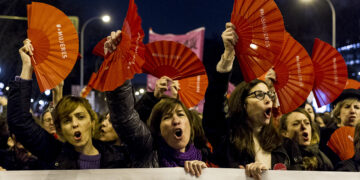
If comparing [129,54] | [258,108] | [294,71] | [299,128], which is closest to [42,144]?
[129,54]

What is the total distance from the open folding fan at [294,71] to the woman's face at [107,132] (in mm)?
1439

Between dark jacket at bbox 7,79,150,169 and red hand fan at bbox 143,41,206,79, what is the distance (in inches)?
36.8

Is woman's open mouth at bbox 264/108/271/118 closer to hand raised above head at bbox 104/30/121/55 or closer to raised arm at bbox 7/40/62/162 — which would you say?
hand raised above head at bbox 104/30/121/55

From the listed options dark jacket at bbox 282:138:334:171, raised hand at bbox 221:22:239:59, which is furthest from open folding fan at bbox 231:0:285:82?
dark jacket at bbox 282:138:334:171

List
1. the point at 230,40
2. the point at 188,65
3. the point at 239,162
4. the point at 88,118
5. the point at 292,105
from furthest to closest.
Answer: the point at 188,65 < the point at 88,118 < the point at 292,105 < the point at 239,162 < the point at 230,40

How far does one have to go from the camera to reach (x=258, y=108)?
257 centimetres

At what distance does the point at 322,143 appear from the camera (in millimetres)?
3867

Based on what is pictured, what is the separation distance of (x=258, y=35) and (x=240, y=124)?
23.3 inches

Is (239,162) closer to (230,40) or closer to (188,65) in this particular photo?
(230,40)

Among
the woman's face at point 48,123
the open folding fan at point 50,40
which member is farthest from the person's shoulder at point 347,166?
the woman's face at point 48,123

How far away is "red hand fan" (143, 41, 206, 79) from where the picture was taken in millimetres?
3459

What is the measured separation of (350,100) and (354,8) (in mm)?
15449

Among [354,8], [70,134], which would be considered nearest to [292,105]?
[70,134]

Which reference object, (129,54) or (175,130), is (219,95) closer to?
(175,130)
